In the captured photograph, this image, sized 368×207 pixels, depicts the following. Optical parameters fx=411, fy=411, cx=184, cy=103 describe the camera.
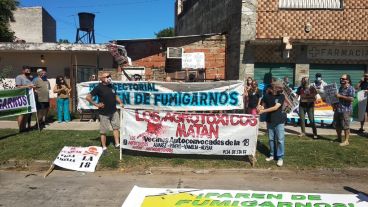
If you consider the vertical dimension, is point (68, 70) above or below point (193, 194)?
above

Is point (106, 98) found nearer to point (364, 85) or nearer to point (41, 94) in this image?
point (41, 94)

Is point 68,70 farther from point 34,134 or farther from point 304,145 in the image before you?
Answer: point 304,145

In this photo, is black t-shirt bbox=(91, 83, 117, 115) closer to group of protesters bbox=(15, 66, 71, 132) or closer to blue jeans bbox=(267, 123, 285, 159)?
blue jeans bbox=(267, 123, 285, 159)

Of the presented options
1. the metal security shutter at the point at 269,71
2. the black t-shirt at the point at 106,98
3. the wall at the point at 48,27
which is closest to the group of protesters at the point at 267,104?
the black t-shirt at the point at 106,98

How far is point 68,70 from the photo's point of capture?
66.2 ft

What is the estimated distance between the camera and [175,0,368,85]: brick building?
15.6 m

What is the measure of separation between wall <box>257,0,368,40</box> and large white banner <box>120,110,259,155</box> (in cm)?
772

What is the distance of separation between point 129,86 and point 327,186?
7.31 m

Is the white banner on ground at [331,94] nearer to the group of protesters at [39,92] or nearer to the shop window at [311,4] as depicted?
the shop window at [311,4]

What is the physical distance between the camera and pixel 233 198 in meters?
6.47

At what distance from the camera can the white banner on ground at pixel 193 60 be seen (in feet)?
54.5

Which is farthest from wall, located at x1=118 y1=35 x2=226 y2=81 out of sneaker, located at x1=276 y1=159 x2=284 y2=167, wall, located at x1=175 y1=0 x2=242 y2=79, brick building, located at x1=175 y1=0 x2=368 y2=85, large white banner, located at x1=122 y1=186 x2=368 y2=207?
large white banner, located at x1=122 y1=186 x2=368 y2=207

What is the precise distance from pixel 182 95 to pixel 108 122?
3.40 metres

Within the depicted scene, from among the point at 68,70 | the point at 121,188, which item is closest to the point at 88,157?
the point at 121,188
